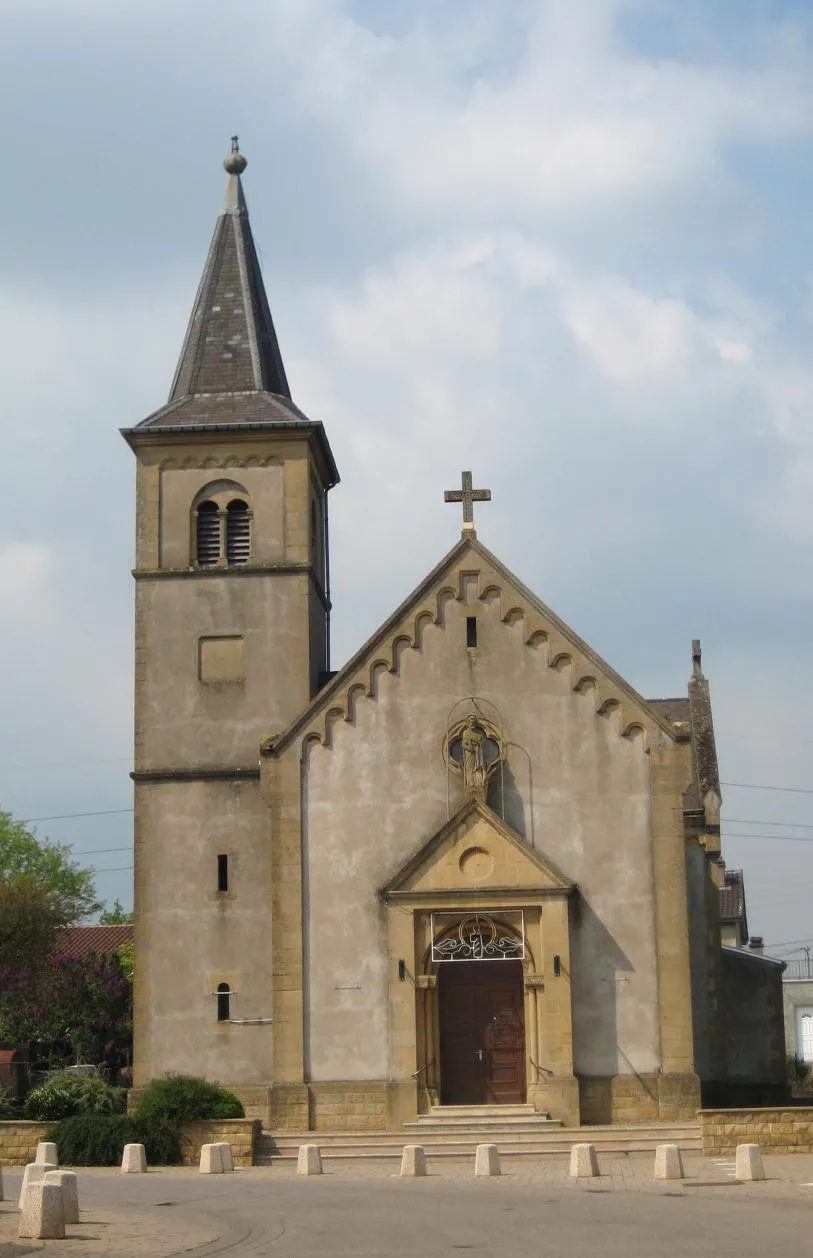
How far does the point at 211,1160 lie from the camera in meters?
30.6

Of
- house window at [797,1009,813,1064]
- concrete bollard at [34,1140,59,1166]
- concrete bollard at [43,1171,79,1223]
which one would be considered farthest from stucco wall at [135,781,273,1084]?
house window at [797,1009,813,1064]

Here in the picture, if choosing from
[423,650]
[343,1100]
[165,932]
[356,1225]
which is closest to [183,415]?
[423,650]

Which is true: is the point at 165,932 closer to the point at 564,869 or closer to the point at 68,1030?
the point at 564,869

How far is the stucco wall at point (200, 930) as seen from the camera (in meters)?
37.1

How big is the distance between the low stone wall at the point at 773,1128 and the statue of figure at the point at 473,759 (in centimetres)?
821

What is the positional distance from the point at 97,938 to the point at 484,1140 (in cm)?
4737

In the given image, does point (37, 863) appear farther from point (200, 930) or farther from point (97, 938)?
point (200, 930)

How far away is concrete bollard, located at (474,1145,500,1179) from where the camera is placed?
27969 mm

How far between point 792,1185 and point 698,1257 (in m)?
8.40

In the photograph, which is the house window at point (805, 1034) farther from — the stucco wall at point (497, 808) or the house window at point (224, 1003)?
the house window at point (224, 1003)

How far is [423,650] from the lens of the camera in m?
37.5

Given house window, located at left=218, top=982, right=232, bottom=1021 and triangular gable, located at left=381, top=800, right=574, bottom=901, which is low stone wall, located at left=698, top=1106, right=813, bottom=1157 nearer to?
triangular gable, located at left=381, top=800, right=574, bottom=901

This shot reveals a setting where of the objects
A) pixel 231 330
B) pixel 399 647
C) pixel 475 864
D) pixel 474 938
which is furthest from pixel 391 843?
pixel 231 330

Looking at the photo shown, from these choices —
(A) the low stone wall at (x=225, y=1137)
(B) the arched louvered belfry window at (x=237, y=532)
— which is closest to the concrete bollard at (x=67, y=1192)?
(A) the low stone wall at (x=225, y=1137)
